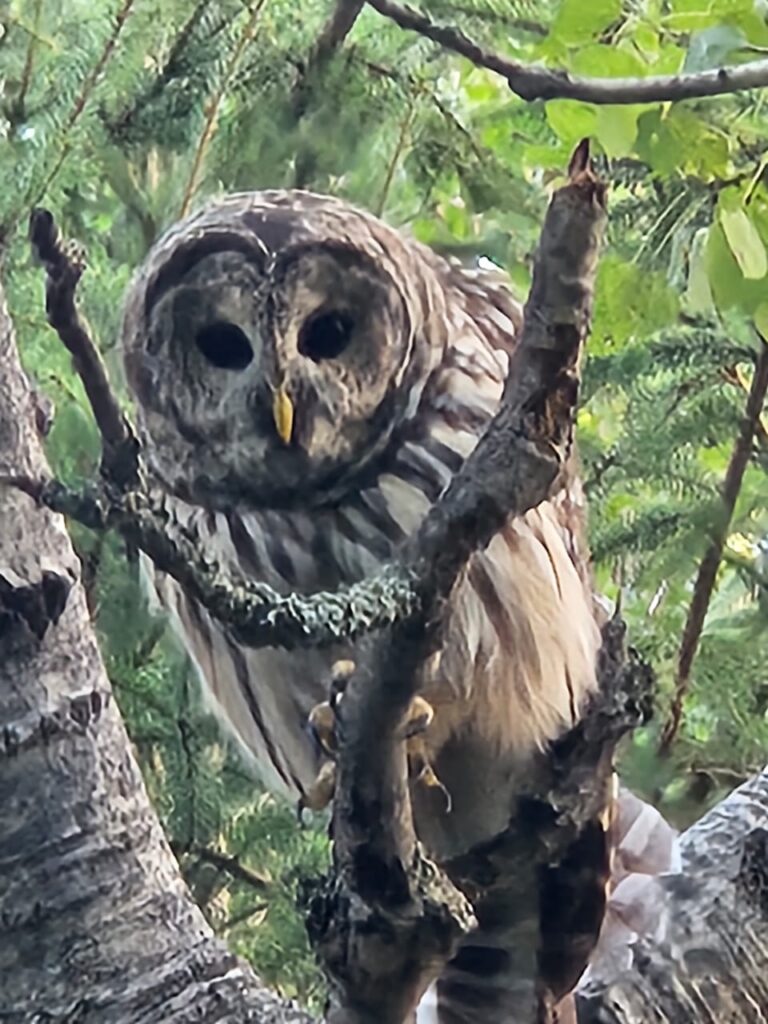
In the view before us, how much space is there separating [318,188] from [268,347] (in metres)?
0.43

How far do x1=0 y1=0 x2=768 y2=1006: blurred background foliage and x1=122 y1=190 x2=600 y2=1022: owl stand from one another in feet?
0.33

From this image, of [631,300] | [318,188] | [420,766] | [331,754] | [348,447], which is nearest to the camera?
[331,754]

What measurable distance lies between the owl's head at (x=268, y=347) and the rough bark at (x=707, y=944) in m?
0.48

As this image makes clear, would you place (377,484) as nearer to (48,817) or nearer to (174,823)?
(174,823)

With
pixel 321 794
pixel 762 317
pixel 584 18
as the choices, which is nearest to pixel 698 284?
pixel 762 317

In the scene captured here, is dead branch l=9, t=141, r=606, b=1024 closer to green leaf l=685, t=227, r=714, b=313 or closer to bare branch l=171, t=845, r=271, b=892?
green leaf l=685, t=227, r=714, b=313

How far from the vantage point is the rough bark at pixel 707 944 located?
1.20 m

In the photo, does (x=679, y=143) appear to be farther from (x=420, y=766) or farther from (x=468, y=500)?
(x=420, y=766)

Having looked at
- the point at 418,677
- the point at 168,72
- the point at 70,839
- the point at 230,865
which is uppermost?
the point at 168,72

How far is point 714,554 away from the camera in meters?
1.62

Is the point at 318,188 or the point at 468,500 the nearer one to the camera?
the point at 468,500

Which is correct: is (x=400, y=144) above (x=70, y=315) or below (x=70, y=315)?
above

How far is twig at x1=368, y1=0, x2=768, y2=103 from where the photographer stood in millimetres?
819

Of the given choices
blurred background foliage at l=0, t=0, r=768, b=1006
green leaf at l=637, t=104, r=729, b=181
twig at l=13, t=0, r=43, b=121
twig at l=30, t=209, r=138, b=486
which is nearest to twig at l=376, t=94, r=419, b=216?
blurred background foliage at l=0, t=0, r=768, b=1006
